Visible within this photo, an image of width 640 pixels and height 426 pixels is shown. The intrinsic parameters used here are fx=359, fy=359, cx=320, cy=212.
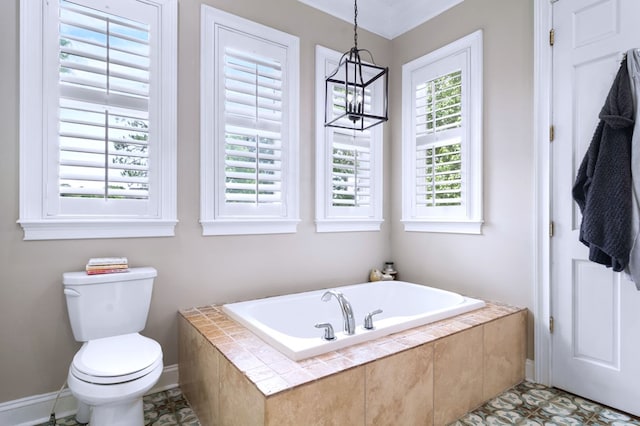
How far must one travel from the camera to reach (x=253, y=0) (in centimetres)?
261

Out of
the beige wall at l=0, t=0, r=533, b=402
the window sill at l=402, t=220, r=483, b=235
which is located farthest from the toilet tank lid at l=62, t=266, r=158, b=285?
the window sill at l=402, t=220, r=483, b=235

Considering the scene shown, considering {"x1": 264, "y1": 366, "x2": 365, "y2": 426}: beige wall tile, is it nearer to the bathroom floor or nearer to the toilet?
A: the toilet

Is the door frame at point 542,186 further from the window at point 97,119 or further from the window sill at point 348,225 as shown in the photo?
the window at point 97,119

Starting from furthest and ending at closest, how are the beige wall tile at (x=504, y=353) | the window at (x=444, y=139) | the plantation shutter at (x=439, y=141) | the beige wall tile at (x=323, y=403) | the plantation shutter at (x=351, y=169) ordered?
the plantation shutter at (x=351, y=169), the plantation shutter at (x=439, y=141), the window at (x=444, y=139), the beige wall tile at (x=504, y=353), the beige wall tile at (x=323, y=403)

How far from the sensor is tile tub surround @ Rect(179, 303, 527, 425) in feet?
4.67

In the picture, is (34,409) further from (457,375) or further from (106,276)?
(457,375)

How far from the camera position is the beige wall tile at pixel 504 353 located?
7.06 ft

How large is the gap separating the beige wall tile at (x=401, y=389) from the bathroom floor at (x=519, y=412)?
1.06 feet

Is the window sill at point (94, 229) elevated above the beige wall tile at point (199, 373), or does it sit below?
above

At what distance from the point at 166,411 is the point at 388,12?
3.46 meters

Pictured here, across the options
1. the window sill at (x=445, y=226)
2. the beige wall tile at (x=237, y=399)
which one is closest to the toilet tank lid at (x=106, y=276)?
the beige wall tile at (x=237, y=399)

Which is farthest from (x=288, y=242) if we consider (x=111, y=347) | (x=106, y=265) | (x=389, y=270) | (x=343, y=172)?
(x=111, y=347)

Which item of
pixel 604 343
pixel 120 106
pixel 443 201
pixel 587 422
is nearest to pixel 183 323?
pixel 120 106

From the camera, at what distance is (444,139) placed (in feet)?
9.49
